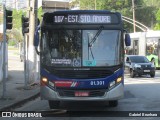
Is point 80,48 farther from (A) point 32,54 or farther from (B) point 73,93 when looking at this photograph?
(A) point 32,54

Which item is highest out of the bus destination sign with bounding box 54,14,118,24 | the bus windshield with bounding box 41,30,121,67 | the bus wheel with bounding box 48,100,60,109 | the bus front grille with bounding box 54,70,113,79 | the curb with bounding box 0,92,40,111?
the bus destination sign with bounding box 54,14,118,24

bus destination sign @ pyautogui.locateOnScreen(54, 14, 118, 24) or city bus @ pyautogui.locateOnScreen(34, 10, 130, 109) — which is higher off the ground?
bus destination sign @ pyautogui.locateOnScreen(54, 14, 118, 24)

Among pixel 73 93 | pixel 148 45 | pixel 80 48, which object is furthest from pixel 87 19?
pixel 148 45

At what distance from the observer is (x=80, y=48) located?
1292cm

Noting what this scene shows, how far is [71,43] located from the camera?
1306 centimetres

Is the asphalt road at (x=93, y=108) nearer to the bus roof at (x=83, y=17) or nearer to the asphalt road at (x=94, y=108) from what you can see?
the asphalt road at (x=94, y=108)

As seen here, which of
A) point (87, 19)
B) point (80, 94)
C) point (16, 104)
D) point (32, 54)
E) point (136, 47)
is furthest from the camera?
point (136, 47)

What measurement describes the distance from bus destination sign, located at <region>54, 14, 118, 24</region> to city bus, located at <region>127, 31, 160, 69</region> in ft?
88.1

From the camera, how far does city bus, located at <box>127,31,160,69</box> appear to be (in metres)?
39.8

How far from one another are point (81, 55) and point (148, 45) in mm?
28915

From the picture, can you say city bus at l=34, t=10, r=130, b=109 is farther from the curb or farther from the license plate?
the curb

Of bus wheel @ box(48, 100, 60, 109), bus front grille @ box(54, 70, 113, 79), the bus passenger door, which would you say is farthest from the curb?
the bus passenger door

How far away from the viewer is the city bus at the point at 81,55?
12.7 meters

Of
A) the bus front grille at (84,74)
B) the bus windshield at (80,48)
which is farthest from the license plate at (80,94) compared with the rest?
the bus windshield at (80,48)
